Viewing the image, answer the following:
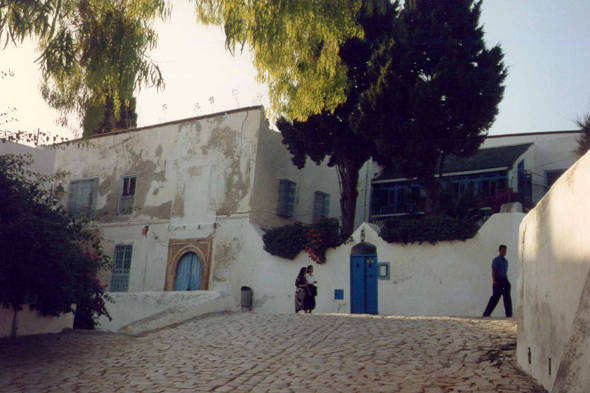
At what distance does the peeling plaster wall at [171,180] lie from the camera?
21.3 metres

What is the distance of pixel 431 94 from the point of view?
59.7 feet

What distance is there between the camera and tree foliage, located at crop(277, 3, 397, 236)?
20.1 meters

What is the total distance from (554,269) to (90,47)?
628cm

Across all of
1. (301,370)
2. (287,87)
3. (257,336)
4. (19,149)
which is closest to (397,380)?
(301,370)

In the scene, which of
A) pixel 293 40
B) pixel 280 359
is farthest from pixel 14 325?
pixel 293 40

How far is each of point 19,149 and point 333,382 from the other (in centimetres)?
2284

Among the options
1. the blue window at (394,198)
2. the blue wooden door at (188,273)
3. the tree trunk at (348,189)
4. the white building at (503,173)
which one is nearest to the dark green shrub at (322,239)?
the tree trunk at (348,189)

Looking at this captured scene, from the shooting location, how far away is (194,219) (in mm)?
21891

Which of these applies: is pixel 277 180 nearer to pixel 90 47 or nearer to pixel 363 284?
Answer: pixel 363 284

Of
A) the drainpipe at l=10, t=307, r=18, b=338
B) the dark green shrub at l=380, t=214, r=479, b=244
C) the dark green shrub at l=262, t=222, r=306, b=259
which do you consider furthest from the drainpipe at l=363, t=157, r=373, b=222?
the drainpipe at l=10, t=307, r=18, b=338

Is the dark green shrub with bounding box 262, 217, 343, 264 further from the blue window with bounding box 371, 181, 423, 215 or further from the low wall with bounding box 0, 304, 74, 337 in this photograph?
the low wall with bounding box 0, 304, 74, 337

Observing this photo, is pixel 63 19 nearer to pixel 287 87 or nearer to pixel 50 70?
pixel 50 70

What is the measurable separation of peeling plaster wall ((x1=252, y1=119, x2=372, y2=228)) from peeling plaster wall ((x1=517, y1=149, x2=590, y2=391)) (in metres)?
14.1

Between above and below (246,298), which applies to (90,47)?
above
